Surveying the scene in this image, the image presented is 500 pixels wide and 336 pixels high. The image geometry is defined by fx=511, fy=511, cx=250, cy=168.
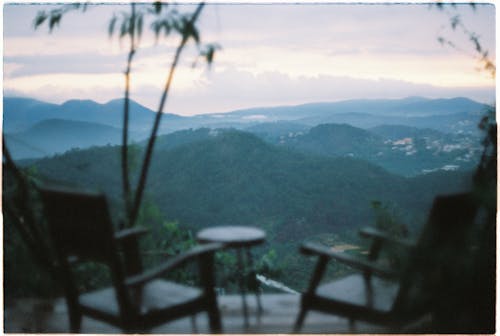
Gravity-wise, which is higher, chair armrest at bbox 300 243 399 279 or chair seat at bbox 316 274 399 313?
chair armrest at bbox 300 243 399 279

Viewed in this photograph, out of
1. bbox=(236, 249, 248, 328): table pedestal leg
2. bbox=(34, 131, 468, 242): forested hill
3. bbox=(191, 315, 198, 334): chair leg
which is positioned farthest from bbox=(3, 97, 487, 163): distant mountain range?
bbox=(191, 315, 198, 334): chair leg

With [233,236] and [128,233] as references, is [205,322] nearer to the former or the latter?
[233,236]

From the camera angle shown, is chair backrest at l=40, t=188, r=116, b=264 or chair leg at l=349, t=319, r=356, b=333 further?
Answer: chair leg at l=349, t=319, r=356, b=333

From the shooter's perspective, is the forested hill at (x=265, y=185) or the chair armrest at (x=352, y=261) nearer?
the chair armrest at (x=352, y=261)

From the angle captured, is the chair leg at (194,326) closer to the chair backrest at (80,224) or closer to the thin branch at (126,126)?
the thin branch at (126,126)

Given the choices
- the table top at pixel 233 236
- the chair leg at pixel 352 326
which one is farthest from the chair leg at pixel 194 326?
the chair leg at pixel 352 326

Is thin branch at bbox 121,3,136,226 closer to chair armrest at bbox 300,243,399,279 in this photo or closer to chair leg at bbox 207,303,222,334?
chair leg at bbox 207,303,222,334
